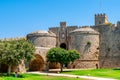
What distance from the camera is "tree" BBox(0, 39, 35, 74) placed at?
4166 centimetres

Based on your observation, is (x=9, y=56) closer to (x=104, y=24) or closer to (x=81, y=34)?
(x=81, y=34)

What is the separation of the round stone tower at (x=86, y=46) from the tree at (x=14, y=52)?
20958mm

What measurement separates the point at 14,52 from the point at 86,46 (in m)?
24.4

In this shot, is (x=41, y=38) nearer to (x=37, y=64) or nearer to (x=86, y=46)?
(x=37, y=64)

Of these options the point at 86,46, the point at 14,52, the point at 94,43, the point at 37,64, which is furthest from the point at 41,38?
the point at 14,52

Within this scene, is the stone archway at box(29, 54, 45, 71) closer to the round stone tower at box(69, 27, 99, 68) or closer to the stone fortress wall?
the stone fortress wall

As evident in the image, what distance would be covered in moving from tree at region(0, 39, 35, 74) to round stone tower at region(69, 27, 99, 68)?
2096 cm

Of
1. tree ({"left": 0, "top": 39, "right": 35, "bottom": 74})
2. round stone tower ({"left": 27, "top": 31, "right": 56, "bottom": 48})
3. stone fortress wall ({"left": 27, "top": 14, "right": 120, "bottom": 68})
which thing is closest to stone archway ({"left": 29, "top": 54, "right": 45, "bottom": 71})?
stone fortress wall ({"left": 27, "top": 14, "right": 120, "bottom": 68})

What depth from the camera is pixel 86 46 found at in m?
63.6

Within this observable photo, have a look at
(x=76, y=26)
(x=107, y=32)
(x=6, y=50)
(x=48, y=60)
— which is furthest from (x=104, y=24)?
(x=6, y=50)

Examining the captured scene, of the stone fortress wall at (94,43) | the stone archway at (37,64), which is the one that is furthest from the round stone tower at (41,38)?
the stone archway at (37,64)

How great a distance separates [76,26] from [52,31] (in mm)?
5780

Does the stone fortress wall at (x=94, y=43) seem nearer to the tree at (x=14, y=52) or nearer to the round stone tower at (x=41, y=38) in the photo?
the round stone tower at (x=41, y=38)

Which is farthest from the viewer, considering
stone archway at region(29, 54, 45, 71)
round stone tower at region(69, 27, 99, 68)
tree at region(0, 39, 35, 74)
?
round stone tower at region(69, 27, 99, 68)
